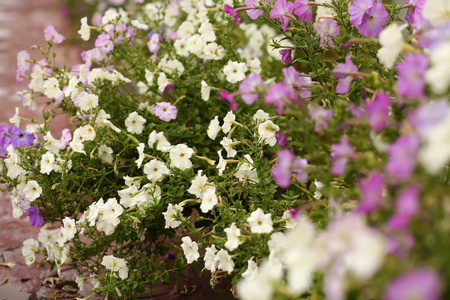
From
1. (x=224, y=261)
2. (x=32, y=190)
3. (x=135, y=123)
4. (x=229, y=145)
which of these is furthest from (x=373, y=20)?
(x=32, y=190)

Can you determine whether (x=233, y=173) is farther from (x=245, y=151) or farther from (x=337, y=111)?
(x=337, y=111)

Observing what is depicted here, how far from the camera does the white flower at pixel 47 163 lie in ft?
5.77

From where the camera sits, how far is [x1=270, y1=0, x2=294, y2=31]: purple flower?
5.36ft

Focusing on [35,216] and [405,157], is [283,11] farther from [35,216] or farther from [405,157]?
[35,216]

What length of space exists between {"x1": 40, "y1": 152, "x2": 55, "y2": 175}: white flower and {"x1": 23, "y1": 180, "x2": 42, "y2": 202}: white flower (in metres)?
0.05

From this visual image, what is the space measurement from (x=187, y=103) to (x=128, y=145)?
1.41 ft

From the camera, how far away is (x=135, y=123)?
198 centimetres

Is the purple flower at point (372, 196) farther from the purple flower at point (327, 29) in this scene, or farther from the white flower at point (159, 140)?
the white flower at point (159, 140)

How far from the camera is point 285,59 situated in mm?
1754

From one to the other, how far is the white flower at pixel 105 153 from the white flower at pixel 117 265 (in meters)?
0.41

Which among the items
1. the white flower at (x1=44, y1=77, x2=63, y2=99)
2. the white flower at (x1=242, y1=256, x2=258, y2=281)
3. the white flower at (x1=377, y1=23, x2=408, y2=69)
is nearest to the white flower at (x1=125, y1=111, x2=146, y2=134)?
the white flower at (x1=44, y1=77, x2=63, y2=99)

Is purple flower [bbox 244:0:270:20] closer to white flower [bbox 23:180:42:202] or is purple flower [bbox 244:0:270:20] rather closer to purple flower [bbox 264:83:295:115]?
purple flower [bbox 264:83:295:115]

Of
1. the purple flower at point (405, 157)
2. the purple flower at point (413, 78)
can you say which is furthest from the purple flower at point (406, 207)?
the purple flower at point (413, 78)

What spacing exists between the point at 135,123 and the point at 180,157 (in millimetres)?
325
